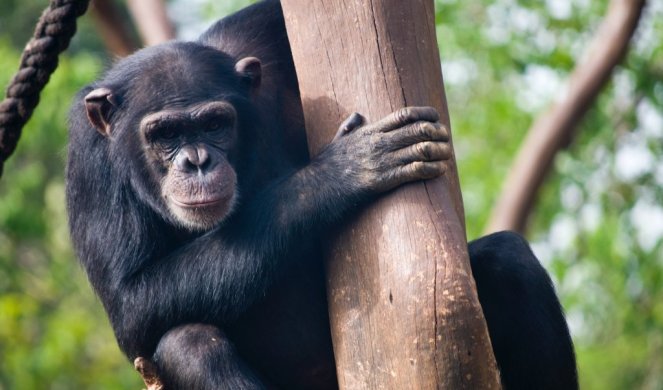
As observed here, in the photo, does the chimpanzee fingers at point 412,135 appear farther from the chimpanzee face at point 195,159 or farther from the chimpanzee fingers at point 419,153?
the chimpanzee face at point 195,159

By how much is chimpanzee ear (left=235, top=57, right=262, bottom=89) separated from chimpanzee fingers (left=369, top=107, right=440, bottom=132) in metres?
1.11

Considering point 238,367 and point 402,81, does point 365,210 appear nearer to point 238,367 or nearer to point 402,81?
point 402,81

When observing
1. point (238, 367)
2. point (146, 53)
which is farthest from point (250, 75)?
point (238, 367)

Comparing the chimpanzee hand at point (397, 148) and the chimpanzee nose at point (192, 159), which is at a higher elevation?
the chimpanzee nose at point (192, 159)

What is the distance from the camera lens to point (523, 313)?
4.30 m

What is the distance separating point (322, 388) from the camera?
4.51m

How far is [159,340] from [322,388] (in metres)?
0.78

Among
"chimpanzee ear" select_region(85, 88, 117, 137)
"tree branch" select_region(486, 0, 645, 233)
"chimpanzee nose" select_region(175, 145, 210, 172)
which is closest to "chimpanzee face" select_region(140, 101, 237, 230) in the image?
"chimpanzee nose" select_region(175, 145, 210, 172)

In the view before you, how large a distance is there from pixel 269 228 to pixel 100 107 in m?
1.04

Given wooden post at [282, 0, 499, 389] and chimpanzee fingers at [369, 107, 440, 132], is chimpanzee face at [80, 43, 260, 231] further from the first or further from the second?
chimpanzee fingers at [369, 107, 440, 132]

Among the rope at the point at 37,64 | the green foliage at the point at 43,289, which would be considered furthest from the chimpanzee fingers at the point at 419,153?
the green foliage at the point at 43,289

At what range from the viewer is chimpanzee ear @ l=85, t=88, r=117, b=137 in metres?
4.43

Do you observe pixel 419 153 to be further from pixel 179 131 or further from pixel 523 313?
pixel 179 131

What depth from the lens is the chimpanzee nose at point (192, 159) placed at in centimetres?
421
